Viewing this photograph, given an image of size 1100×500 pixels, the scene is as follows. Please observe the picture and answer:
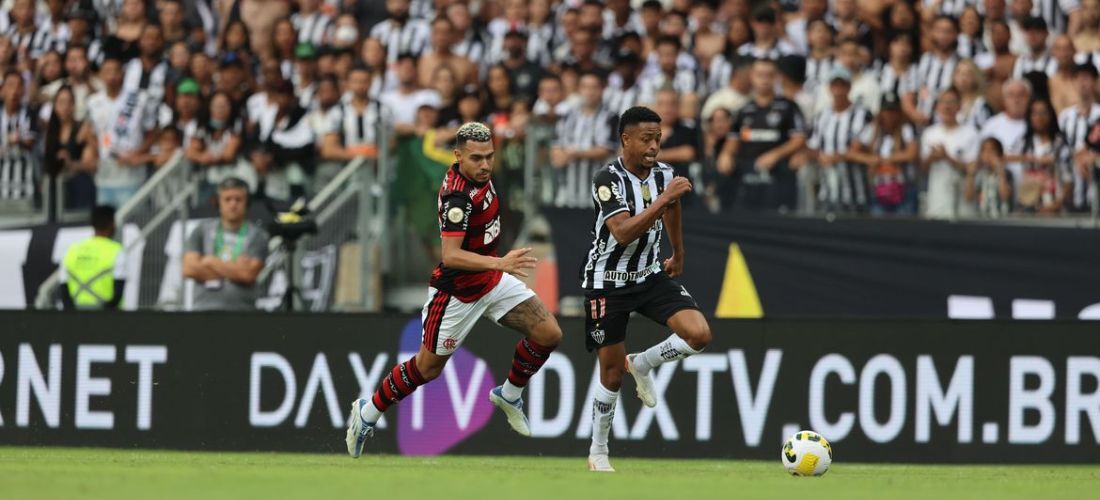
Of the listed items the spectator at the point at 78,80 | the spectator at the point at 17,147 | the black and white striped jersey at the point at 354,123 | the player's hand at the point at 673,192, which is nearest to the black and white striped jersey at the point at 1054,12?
the black and white striped jersey at the point at 354,123

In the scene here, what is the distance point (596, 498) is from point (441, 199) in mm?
2875

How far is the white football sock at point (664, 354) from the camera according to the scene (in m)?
10.8

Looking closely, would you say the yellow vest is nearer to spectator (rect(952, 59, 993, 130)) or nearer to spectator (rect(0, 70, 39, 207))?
spectator (rect(0, 70, 39, 207))

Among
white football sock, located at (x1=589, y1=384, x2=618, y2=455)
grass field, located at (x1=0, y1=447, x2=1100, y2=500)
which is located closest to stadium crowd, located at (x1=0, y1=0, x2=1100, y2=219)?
grass field, located at (x1=0, y1=447, x2=1100, y2=500)

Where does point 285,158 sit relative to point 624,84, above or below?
below

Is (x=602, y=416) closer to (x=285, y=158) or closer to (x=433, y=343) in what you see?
(x=433, y=343)

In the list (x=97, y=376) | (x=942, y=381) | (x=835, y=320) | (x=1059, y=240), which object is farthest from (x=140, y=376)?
(x=1059, y=240)

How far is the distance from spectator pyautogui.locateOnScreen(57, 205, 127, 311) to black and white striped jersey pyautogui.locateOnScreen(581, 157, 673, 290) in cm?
583

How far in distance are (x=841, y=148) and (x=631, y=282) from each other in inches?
222

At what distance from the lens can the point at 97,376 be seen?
Answer: 1377 cm

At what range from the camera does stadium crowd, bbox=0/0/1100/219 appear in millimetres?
15414

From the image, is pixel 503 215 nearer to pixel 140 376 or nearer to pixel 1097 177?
pixel 140 376

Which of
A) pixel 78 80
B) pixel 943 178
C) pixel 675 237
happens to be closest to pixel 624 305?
pixel 675 237

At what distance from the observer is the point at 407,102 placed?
704 inches
